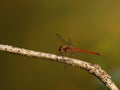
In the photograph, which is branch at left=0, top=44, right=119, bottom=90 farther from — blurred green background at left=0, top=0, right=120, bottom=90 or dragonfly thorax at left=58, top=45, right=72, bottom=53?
blurred green background at left=0, top=0, right=120, bottom=90

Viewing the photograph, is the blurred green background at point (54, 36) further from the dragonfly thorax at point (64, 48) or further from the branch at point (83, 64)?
the branch at point (83, 64)

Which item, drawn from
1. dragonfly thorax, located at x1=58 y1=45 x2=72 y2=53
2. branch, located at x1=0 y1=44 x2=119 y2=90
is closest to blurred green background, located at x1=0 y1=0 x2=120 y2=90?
dragonfly thorax, located at x1=58 y1=45 x2=72 y2=53

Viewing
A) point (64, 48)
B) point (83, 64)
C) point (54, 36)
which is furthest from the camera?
point (54, 36)

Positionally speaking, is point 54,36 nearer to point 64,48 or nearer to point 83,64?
point 64,48

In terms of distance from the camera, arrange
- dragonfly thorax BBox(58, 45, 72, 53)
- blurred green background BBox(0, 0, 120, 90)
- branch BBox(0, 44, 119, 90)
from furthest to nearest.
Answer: blurred green background BBox(0, 0, 120, 90), dragonfly thorax BBox(58, 45, 72, 53), branch BBox(0, 44, 119, 90)

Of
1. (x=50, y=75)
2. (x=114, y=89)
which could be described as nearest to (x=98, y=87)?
(x=50, y=75)

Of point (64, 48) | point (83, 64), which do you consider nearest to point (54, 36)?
point (64, 48)

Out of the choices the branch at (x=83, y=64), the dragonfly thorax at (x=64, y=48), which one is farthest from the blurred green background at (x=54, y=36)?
the branch at (x=83, y=64)

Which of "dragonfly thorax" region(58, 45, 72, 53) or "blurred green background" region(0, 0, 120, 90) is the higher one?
"blurred green background" region(0, 0, 120, 90)
